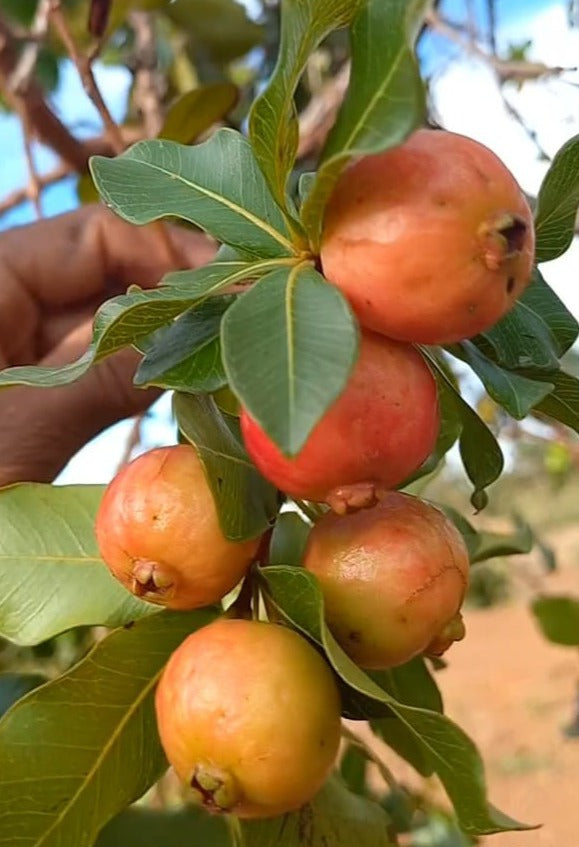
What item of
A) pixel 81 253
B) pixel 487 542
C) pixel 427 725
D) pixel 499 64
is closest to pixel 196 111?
pixel 81 253

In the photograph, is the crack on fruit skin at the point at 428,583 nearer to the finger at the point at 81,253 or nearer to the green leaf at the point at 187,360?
the green leaf at the point at 187,360

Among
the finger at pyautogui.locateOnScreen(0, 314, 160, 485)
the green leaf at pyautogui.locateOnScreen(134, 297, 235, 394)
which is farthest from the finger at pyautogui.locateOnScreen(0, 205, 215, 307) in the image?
the green leaf at pyautogui.locateOnScreen(134, 297, 235, 394)

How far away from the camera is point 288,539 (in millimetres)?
745

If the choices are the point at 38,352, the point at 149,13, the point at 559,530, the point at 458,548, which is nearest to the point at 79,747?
the point at 458,548

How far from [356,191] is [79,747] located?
399mm

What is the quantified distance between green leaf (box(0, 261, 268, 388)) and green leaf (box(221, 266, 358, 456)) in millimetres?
61

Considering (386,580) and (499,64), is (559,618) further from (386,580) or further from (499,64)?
(386,580)

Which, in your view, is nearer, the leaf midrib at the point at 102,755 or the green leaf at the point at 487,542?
the leaf midrib at the point at 102,755

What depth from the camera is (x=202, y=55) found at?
1964 mm

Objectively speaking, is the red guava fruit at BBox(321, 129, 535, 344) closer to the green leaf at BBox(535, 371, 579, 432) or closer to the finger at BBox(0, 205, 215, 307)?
the green leaf at BBox(535, 371, 579, 432)

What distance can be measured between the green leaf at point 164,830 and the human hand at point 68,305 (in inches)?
15.7

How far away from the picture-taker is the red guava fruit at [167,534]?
62 centimetres

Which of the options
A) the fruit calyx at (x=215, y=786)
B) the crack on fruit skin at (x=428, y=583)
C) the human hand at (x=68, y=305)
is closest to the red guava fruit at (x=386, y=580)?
the crack on fruit skin at (x=428, y=583)

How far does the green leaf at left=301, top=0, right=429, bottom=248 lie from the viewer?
0.47 metres
